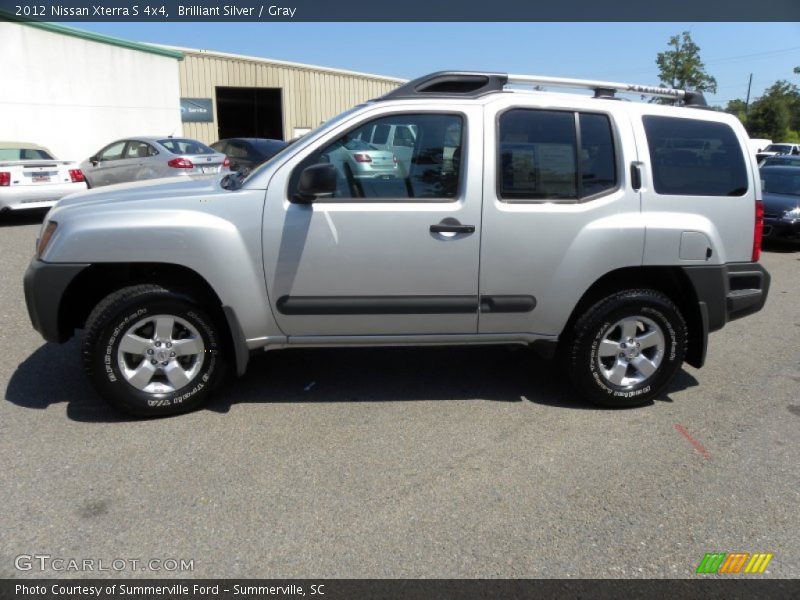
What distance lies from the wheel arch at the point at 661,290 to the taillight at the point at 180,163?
37.8 feet

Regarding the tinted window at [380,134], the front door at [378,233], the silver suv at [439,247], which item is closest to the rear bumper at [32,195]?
the silver suv at [439,247]

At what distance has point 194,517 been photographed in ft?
10.1

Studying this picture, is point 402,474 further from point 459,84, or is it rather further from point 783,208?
point 783,208

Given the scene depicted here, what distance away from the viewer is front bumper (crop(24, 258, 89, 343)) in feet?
12.8

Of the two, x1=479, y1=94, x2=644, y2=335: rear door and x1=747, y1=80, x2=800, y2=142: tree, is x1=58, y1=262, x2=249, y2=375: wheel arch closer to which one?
x1=479, y1=94, x2=644, y2=335: rear door

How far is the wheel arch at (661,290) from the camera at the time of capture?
438cm

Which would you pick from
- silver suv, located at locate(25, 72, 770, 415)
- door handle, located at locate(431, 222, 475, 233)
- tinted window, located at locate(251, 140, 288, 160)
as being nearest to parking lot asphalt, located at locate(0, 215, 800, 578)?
silver suv, located at locate(25, 72, 770, 415)

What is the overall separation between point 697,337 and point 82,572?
12.7 ft

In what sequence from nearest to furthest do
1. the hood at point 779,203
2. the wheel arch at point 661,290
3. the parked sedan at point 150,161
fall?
the wheel arch at point 661,290, the hood at point 779,203, the parked sedan at point 150,161

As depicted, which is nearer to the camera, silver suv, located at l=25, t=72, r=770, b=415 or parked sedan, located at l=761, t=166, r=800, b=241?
silver suv, located at l=25, t=72, r=770, b=415

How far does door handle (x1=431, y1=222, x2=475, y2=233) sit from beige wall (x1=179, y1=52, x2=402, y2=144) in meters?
25.3

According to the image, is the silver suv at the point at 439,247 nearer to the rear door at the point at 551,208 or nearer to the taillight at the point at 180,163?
the rear door at the point at 551,208

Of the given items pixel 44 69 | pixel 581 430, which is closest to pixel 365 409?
pixel 581 430

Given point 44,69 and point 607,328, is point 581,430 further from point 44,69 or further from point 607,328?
point 44,69
